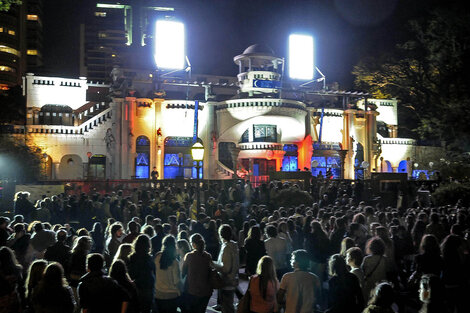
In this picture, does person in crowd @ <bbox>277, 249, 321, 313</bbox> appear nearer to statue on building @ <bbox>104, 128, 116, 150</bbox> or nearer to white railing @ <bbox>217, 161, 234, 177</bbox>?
white railing @ <bbox>217, 161, 234, 177</bbox>

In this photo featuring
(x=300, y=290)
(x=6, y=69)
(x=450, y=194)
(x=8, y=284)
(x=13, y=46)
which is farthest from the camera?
(x=13, y=46)

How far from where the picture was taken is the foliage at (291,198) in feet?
76.3

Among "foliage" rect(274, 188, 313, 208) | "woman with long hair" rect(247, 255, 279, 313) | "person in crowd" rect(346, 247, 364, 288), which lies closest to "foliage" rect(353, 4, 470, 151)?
"foliage" rect(274, 188, 313, 208)

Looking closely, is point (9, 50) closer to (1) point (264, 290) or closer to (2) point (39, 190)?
(2) point (39, 190)

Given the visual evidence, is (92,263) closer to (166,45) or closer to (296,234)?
(296,234)

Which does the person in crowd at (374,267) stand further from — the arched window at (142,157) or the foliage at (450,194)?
the arched window at (142,157)

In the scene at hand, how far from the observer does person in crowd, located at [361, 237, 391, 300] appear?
26.6 feet

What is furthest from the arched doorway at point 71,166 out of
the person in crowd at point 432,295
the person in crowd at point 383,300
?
the person in crowd at point 383,300

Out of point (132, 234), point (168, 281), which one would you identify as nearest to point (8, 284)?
point (168, 281)

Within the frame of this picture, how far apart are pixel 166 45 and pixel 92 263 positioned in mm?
44920

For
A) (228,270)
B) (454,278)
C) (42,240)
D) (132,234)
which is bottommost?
(454,278)

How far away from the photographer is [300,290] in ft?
23.0

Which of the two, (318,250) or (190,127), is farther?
(190,127)

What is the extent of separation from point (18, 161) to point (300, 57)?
32.1 meters
